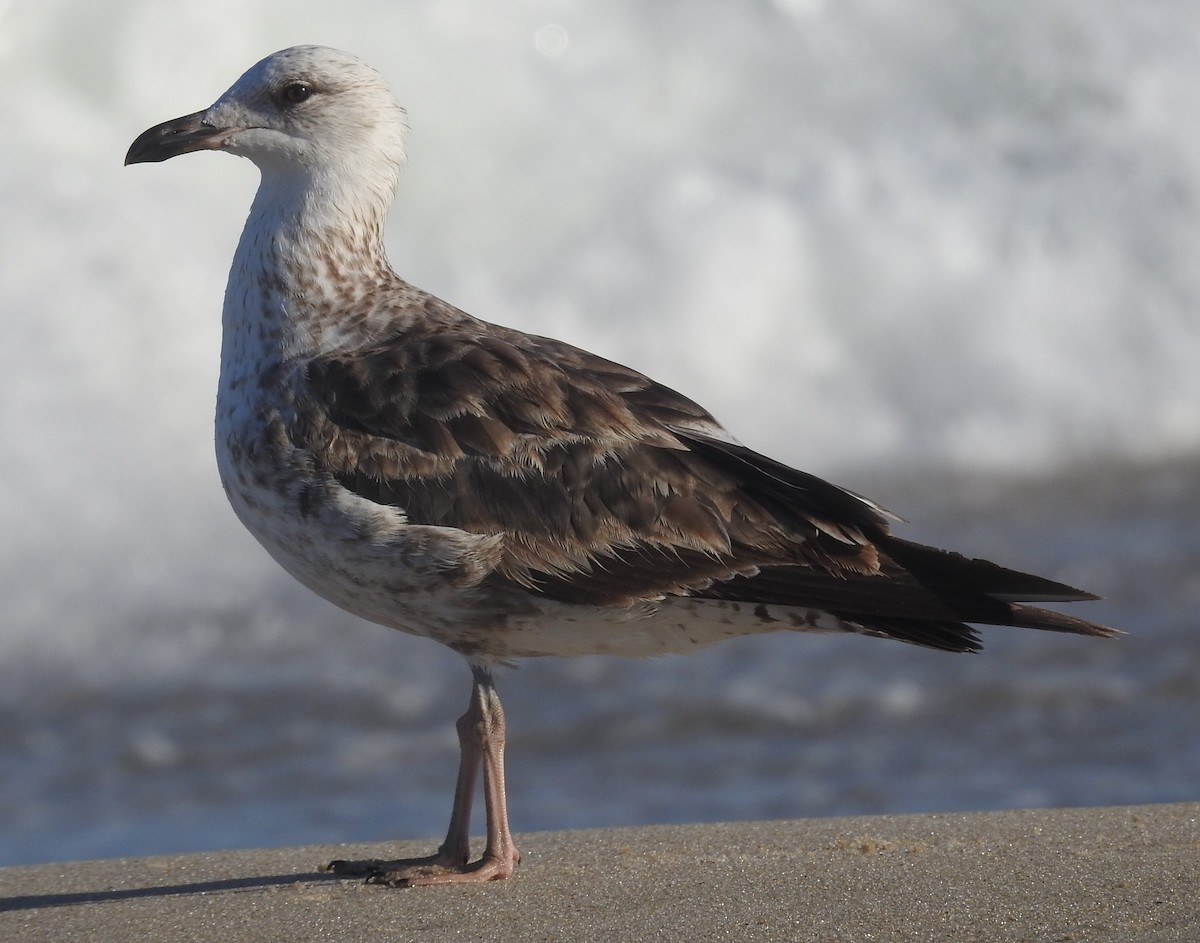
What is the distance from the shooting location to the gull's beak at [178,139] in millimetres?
4945

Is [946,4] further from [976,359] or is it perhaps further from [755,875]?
[755,875]

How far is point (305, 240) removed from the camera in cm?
489

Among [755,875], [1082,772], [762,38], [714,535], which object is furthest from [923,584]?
[762,38]

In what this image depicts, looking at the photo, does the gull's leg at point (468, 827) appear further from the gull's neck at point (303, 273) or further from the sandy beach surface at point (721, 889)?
the gull's neck at point (303, 273)

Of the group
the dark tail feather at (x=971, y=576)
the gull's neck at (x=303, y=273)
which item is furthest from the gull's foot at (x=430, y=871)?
the gull's neck at (x=303, y=273)

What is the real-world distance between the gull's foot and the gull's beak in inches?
76.0

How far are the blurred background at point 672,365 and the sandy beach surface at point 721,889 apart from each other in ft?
5.03

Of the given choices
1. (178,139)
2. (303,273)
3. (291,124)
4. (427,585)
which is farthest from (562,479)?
(178,139)

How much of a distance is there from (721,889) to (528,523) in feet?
3.05

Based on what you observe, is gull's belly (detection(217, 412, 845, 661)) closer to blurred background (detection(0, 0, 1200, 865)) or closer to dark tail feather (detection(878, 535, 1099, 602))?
dark tail feather (detection(878, 535, 1099, 602))

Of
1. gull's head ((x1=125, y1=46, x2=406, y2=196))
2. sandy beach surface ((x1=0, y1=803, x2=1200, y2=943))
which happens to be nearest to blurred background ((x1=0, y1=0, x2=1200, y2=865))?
sandy beach surface ((x1=0, y1=803, x2=1200, y2=943))

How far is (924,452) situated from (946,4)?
3.79m

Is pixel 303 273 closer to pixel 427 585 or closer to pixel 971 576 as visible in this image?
pixel 427 585

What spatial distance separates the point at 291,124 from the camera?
16.3 feet
